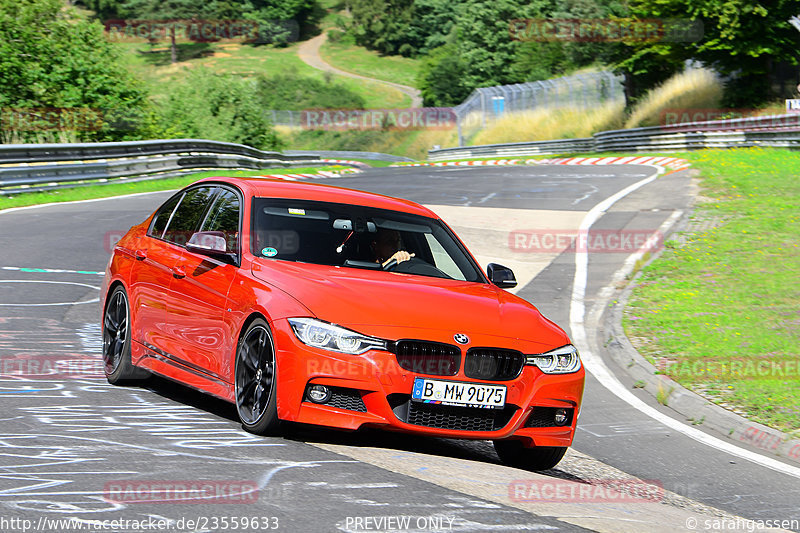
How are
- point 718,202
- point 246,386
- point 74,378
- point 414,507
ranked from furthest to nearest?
1. point 718,202
2. point 74,378
3. point 246,386
4. point 414,507

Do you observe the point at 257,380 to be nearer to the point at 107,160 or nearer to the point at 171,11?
the point at 107,160

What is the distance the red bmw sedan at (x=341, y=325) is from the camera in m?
6.21

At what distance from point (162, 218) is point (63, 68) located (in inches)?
1059

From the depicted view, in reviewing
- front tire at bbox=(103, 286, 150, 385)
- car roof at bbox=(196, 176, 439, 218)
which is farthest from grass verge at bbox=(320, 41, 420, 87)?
car roof at bbox=(196, 176, 439, 218)

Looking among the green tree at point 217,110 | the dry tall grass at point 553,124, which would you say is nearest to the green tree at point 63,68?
the green tree at point 217,110

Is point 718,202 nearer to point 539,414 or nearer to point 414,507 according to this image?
point 539,414

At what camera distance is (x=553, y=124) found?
6391 cm

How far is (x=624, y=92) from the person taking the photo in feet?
189

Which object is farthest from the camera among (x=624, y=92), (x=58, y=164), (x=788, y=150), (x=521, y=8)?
(x=521, y=8)

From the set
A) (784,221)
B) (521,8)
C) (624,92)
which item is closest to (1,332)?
(784,221)

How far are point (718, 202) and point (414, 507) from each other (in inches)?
743

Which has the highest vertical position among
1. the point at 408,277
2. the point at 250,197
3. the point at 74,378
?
the point at 250,197

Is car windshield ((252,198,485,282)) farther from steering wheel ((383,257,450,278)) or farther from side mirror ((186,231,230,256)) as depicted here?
side mirror ((186,231,230,256))

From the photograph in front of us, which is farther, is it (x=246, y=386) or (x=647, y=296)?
(x=647, y=296)
